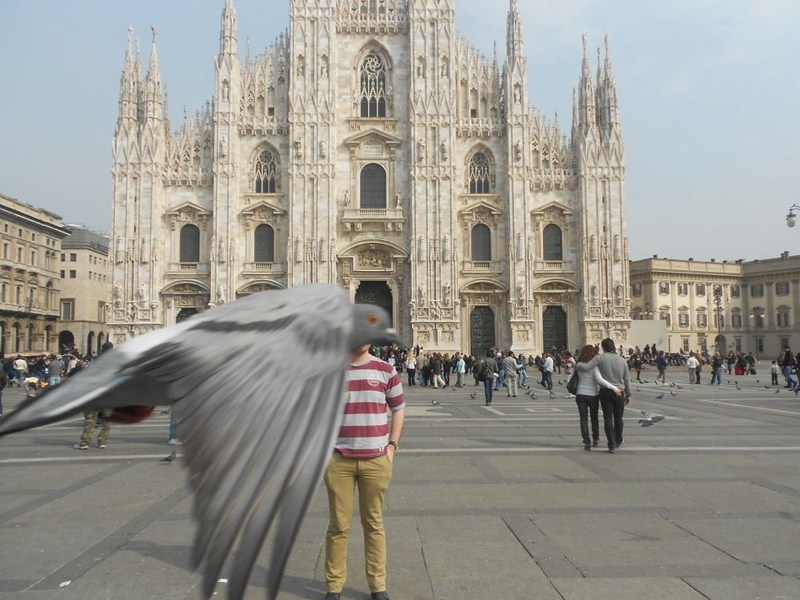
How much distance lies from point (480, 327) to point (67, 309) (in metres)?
44.6

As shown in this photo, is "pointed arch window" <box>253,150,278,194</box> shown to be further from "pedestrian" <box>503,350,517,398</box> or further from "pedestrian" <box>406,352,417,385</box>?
"pedestrian" <box>503,350,517,398</box>

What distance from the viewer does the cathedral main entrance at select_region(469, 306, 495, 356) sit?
115 ft

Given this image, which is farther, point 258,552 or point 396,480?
point 396,480

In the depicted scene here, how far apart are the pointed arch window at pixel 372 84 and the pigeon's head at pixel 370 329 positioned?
3514 cm

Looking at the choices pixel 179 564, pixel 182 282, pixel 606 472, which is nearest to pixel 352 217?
pixel 182 282

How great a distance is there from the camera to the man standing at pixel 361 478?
362 centimetres

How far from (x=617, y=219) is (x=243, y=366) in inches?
1396

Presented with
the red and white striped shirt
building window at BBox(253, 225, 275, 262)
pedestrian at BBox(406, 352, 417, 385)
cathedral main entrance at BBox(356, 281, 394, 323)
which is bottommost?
pedestrian at BBox(406, 352, 417, 385)

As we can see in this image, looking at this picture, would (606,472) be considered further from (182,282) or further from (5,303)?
(5,303)

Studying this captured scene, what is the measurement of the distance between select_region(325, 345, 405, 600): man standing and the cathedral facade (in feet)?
97.5

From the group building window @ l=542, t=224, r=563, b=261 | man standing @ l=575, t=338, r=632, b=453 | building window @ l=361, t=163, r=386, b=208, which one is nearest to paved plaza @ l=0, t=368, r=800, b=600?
man standing @ l=575, t=338, r=632, b=453

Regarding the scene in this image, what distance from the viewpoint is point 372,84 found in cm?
3569

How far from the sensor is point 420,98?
113 ft

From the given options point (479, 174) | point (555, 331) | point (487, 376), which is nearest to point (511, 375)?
point (487, 376)
